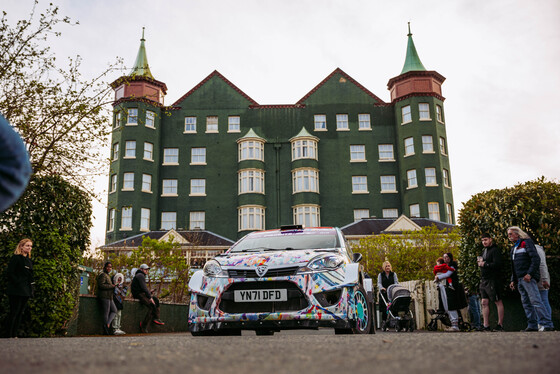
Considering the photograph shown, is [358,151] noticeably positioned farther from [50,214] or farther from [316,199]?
[50,214]

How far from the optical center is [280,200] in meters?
43.8

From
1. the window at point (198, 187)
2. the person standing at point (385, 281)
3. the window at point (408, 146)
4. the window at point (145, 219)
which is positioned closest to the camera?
the person standing at point (385, 281)

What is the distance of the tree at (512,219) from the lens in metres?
10.3

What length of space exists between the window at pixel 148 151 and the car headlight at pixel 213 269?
37496mm

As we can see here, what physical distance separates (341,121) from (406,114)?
5.75 m

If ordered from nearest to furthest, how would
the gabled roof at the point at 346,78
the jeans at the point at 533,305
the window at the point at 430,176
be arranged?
the jeans at the point at 533,305
the window at the point at 430,176
the gabled roof at the point at 346,78

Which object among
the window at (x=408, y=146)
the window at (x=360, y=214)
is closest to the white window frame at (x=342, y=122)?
the window at (x=408, y=146)

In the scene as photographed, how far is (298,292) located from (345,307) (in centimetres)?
62

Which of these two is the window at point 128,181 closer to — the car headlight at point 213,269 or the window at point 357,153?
the window at point 357,153

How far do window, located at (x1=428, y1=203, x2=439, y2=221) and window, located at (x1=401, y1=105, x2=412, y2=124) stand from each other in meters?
7.85

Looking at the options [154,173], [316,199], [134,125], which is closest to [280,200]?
[316,199]

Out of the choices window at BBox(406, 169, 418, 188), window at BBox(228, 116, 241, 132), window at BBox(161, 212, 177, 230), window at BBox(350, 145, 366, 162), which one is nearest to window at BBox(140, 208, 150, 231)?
window at BBox(161, 212, 177, 230)

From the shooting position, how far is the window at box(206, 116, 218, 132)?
45.7m

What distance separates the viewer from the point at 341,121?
151 feet
